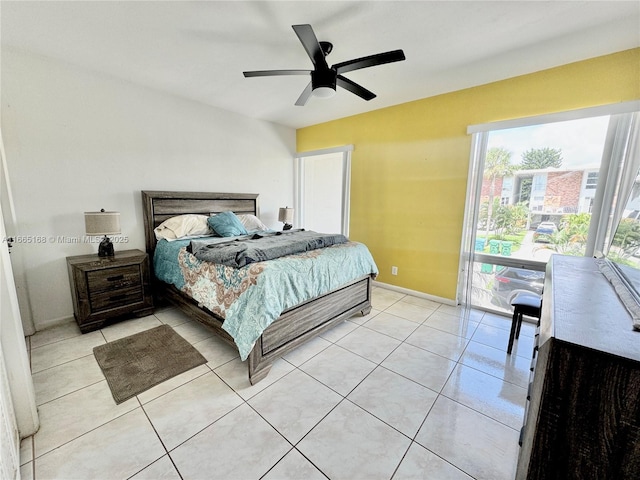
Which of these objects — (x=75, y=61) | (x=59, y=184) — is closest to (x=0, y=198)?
(x=59, y=184)

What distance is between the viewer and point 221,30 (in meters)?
1.98

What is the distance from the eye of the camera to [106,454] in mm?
1326

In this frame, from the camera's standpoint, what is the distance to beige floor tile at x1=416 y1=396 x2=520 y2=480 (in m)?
1.29

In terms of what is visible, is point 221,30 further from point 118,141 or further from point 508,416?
point 508,416

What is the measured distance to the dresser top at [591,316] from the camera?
69 cm

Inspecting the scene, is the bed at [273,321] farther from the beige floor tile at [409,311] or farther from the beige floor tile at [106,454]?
the beige floor tile at [106,454]

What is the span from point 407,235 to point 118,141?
3.62 m

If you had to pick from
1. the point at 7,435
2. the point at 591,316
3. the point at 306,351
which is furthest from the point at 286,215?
the point at 591,316

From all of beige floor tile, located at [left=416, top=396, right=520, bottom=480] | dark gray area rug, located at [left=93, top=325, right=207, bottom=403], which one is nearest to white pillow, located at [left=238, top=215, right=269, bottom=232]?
dark gray area rug, located at [left=93, top=325, right=207, bottom=403]

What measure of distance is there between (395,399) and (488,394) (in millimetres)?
656

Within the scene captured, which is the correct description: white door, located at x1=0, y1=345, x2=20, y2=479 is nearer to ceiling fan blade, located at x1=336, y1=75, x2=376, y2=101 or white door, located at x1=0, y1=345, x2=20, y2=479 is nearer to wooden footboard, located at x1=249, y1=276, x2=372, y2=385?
wooden footboard, located at x1=249, y1=276, x2=372, y2=385

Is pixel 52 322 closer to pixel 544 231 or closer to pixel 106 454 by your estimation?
pixel 106 454

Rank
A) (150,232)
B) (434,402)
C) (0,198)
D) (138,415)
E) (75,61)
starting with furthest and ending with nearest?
(150,232)
(75,61)
(0,198)
(434,402)
(138,415)

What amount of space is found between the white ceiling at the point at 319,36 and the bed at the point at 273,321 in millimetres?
1381
